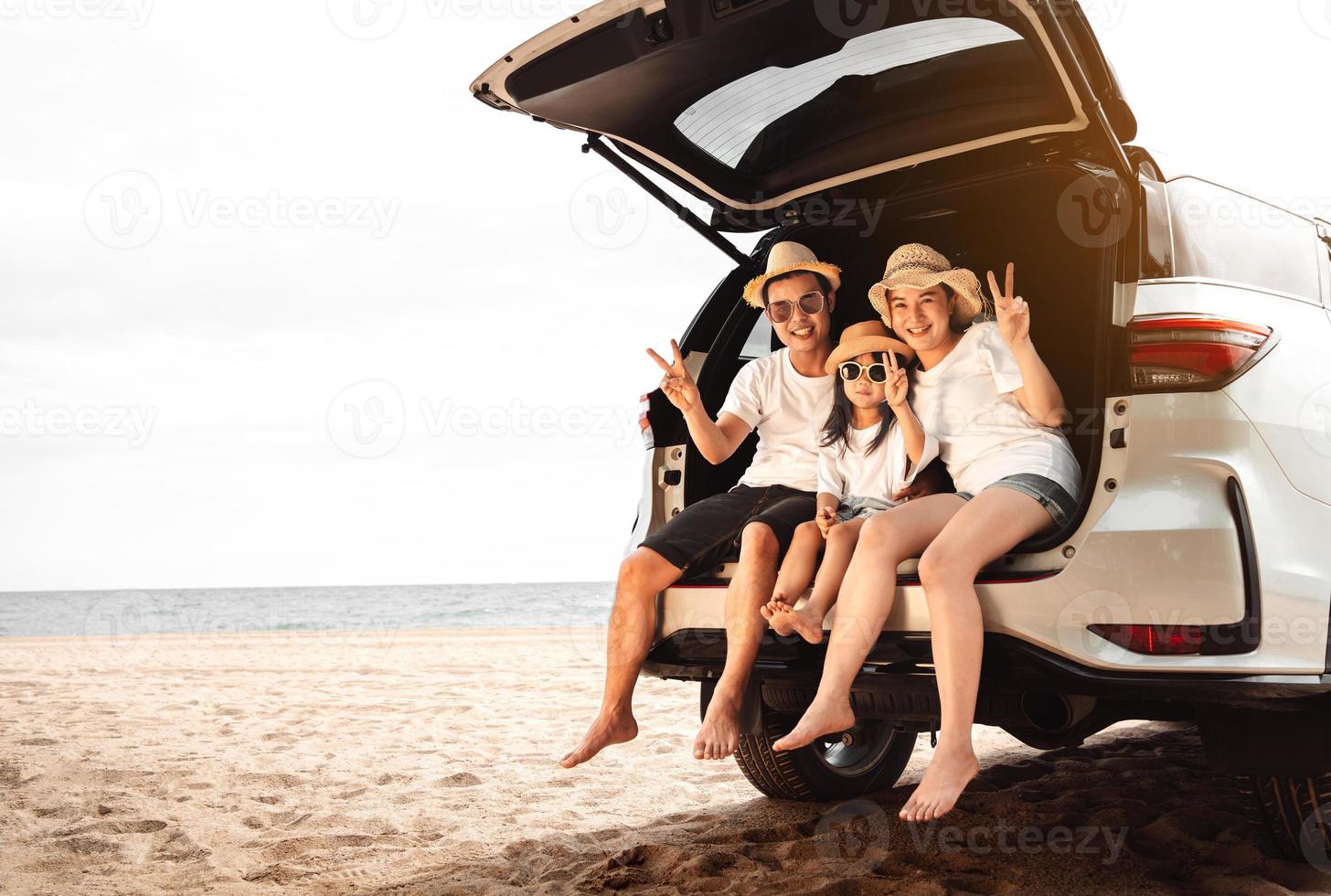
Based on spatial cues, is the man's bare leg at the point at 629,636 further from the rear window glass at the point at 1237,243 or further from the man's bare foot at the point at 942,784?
the rear window glass at the point at 1237,243

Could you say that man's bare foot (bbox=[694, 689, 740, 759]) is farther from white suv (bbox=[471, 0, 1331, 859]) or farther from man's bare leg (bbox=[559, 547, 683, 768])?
man's bare leg (bbox=[559, 547, 683, 768])

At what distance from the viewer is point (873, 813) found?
384cm

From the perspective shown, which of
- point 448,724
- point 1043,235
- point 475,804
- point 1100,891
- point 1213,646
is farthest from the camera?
point 448,724

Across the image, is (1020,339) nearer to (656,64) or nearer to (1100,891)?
(656,64)

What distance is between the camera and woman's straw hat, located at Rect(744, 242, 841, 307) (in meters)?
3.48

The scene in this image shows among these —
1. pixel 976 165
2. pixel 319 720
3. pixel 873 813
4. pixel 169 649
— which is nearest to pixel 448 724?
pixel 319 720

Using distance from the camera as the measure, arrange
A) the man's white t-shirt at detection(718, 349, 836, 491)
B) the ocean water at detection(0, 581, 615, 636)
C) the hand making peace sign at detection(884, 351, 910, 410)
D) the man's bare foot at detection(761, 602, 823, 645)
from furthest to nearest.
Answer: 1. the ocean water at detection(0, 581, 615, 636)
2. the man's white t-shirt at detection(718, 349, 836, 491)
3. the hand making peace sign at detection(884, 351, 910, 410)
4. the man's bare foot at detection(761, 602, 823, 645)

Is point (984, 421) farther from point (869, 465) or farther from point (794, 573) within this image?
point (794, 573)

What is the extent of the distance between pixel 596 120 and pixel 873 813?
2652 millimetres

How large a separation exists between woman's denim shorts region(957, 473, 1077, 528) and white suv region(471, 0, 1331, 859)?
170 millimetres

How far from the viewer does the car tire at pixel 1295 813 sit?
258cm

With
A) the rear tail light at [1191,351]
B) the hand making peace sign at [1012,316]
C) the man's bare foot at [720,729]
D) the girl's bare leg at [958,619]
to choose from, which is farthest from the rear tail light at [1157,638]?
the man's bare foot at [720,729]

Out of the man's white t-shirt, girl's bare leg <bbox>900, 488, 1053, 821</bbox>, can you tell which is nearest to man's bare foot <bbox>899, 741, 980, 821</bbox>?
girl's bare leg <bbox>900, 488, 1053, 821</bbox>

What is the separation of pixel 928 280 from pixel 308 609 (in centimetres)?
3525
